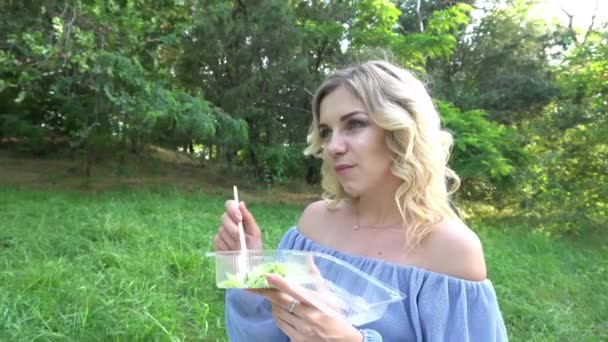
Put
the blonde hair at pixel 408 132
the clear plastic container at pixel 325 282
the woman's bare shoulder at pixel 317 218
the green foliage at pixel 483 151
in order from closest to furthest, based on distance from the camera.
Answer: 1. the clear plastic container at pixel 325 282
2. the blonde hair at pixel 408 132
3. the woman's bare shoulder at pixel 317 218
4. the green foliage at pixel 483 151

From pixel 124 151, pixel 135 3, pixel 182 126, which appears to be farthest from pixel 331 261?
pixel 124 151

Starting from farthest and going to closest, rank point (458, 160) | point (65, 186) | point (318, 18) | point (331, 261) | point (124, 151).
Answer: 1. point (318, 18)
2. point (124, 151)
3. point (65, 186)
4. point (458, 160)
5. point (331, 261)

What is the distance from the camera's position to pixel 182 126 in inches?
277

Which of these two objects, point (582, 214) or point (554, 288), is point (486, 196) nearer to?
point (582, 214)

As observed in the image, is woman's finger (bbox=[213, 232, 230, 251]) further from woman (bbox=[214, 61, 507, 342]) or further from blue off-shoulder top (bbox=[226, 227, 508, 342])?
blue off-shoulder top (bbox=[226, 227, 508, 342])

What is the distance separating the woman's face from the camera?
1.32 metres

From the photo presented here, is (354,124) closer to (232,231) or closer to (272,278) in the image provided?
(232,231)

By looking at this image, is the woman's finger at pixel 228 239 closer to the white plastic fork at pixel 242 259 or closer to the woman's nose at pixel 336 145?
the white plastic fork at pixel 242 259

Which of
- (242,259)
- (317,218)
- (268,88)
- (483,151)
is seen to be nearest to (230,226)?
(242,259)

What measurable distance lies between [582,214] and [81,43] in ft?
20.7

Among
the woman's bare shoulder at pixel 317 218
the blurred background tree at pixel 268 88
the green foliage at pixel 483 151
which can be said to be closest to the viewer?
the woman's bare shoulder at pixel 317 218

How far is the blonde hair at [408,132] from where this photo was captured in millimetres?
1302

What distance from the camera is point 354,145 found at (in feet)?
4.34

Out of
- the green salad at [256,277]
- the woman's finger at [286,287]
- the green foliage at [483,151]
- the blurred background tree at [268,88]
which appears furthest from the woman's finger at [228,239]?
the green foliage at [483,151]
